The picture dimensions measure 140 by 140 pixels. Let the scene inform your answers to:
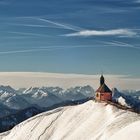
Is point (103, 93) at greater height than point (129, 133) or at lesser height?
greater


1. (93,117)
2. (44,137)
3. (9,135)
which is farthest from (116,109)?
(9,135)

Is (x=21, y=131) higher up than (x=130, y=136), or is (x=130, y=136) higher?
(x=130, y=136)

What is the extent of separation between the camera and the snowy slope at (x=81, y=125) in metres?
116

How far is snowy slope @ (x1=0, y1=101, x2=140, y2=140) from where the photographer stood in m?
116

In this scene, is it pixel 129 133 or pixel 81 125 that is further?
pixel 81 125

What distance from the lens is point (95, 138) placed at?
120750 millimetres

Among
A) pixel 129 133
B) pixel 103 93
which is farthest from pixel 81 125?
pixel 129 133

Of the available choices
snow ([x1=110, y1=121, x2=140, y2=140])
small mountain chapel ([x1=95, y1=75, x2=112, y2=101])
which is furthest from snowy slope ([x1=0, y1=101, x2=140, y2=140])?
small mountain chapel ([x1=95, y1=75, x2=112, y2=101])

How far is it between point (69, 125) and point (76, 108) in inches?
593

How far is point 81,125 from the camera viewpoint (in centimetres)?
14600

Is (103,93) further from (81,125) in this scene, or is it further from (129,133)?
(129,133)

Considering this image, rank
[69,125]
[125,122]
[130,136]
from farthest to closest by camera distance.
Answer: [69,125] → [125,122] → [130,136]

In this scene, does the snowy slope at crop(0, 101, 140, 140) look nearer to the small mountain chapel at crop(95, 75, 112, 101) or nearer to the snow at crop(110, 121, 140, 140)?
the snow at crop(110, 121, 140, 140)

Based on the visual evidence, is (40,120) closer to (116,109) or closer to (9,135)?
(9,135)
